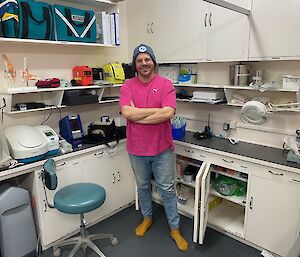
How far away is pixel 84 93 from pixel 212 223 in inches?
74.3

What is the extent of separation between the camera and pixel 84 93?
2.71 metres

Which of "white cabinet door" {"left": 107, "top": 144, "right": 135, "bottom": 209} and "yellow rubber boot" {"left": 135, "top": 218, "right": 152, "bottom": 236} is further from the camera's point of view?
"white cabinet door" {"left": 107, "top": 144, "right": 135, "bottom": 209}

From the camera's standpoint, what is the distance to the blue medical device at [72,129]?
261 cm

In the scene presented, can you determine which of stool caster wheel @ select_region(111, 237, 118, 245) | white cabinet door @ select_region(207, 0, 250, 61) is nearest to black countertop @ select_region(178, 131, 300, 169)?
white cabinet door @ select_region(207, 0, 250, 61)

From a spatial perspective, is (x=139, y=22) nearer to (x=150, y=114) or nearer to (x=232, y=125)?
(x=150, y=114)

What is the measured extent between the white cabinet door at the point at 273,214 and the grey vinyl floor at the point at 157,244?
20cm

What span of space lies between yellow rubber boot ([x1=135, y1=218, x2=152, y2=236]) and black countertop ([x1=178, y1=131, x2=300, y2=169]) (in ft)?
2.99

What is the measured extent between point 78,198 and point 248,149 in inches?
62.9

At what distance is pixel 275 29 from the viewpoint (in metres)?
2.10

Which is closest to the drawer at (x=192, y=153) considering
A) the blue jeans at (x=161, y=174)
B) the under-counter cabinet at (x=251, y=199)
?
the under-counter cabinet at (x=251, y=199)

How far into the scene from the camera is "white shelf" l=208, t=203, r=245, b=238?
2504 millimetres

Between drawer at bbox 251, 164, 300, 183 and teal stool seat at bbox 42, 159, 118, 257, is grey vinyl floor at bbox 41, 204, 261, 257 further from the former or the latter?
drawer at bbox 251, 164, 300, 183

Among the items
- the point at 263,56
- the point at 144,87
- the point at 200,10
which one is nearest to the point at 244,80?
the point at 263,56

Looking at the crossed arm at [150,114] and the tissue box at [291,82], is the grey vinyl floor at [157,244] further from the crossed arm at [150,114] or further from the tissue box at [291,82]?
the tissue box at [291,82]
